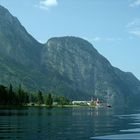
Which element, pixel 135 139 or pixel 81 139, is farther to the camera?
pixel 135 139

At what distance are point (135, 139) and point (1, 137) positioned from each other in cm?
2418

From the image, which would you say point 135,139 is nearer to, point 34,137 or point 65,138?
point 65,138

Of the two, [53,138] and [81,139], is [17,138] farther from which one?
[81,139]

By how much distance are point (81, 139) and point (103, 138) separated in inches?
228

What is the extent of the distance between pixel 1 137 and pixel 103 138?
18.1 meters

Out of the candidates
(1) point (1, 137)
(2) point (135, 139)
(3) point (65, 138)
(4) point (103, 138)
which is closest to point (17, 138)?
(1) point (1, 137)

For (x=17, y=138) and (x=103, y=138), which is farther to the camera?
(x=103, y=138)

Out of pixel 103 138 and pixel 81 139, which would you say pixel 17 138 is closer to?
pixel 81 139

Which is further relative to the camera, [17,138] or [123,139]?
[123,139]

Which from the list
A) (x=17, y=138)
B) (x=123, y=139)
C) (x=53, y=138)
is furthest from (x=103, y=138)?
(x=17, y=138)

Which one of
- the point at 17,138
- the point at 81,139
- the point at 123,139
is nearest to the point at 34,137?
the point at 17,138

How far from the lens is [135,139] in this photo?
271 ft

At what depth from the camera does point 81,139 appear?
253 ft

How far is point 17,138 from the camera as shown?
75562 mm
